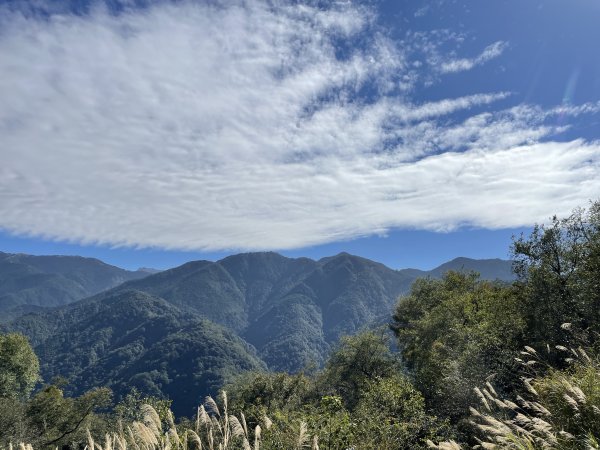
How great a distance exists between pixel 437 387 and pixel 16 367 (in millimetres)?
63481

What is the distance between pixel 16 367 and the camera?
5897 cm

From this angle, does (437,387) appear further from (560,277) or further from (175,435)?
(175,435)

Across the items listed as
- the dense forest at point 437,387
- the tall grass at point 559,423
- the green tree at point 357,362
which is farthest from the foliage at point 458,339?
the tall grass at point 559,423

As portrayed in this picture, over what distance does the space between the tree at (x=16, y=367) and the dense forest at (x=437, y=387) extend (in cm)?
17

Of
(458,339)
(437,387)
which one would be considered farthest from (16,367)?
(458,339)

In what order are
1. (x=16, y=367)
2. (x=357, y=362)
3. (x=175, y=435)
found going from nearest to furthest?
(x=175, y=435) < (x=357, y=362) < (x=16, y=367)

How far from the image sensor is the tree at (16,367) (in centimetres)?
5718

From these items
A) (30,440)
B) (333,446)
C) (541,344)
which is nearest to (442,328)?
(541,344)

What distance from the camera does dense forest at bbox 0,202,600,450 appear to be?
266 inches

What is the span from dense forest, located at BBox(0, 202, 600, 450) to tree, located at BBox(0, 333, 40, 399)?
171mm

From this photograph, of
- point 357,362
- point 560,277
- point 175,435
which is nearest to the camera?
point 175,435

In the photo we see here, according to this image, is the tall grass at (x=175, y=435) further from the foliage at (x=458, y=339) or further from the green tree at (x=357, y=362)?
the green tree at (x=357, y=362)

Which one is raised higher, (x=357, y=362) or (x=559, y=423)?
(x=559, y=423)

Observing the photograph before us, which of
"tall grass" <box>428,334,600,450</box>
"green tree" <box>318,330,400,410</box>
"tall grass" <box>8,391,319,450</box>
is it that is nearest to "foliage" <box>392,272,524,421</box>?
"green tree" <box>318,330,400,410</box>
